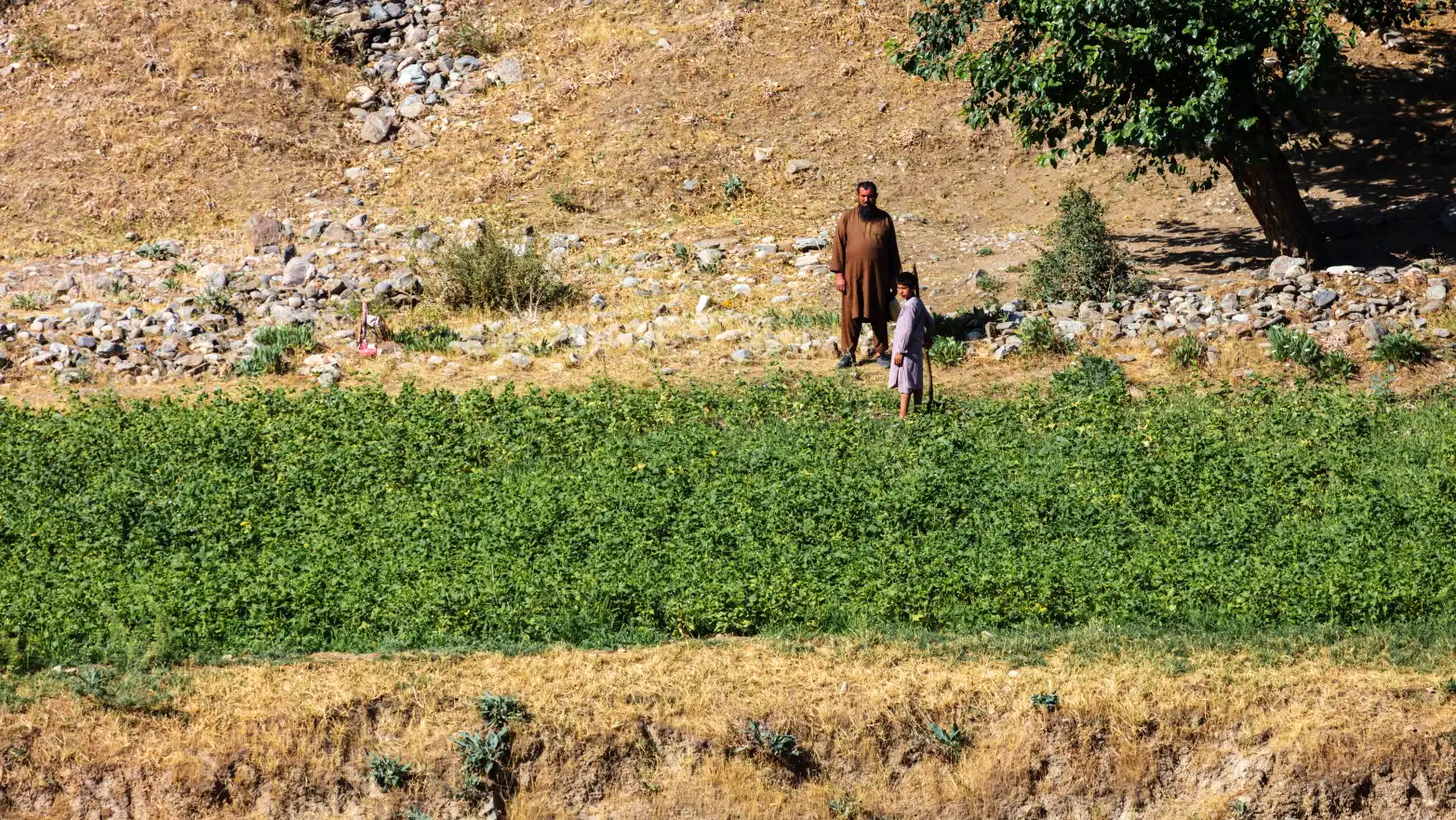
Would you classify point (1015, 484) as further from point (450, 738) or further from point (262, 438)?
point (262, 438)

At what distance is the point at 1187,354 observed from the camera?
39.0 feet

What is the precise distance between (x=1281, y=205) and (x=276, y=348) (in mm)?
9225

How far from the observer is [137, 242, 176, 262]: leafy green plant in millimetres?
16094

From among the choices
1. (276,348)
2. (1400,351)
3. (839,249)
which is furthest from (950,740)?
(276,348)

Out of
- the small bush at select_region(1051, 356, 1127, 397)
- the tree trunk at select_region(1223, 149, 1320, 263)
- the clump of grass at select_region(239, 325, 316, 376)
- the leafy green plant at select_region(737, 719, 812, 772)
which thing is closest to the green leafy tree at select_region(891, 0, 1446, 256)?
the tree trunk at select_region(1223, 149, 1320, 263)

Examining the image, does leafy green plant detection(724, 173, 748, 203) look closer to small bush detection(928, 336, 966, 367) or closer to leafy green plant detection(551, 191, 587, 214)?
leafy green plant detection(551, 191, 587, 214)

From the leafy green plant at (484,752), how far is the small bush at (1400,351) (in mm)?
7902

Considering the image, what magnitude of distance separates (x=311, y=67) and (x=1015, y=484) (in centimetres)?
1400

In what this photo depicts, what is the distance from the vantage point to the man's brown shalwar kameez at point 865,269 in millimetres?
12164

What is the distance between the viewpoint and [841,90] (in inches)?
754

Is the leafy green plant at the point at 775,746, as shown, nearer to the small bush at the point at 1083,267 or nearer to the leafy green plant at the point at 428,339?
the leafy green plant at the point at 428,339

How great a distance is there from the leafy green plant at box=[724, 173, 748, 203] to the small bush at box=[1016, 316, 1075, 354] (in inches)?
227

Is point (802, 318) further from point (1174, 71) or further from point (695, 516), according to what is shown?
point (695, 516)

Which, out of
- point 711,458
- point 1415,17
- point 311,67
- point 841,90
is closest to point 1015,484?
point 711,458
